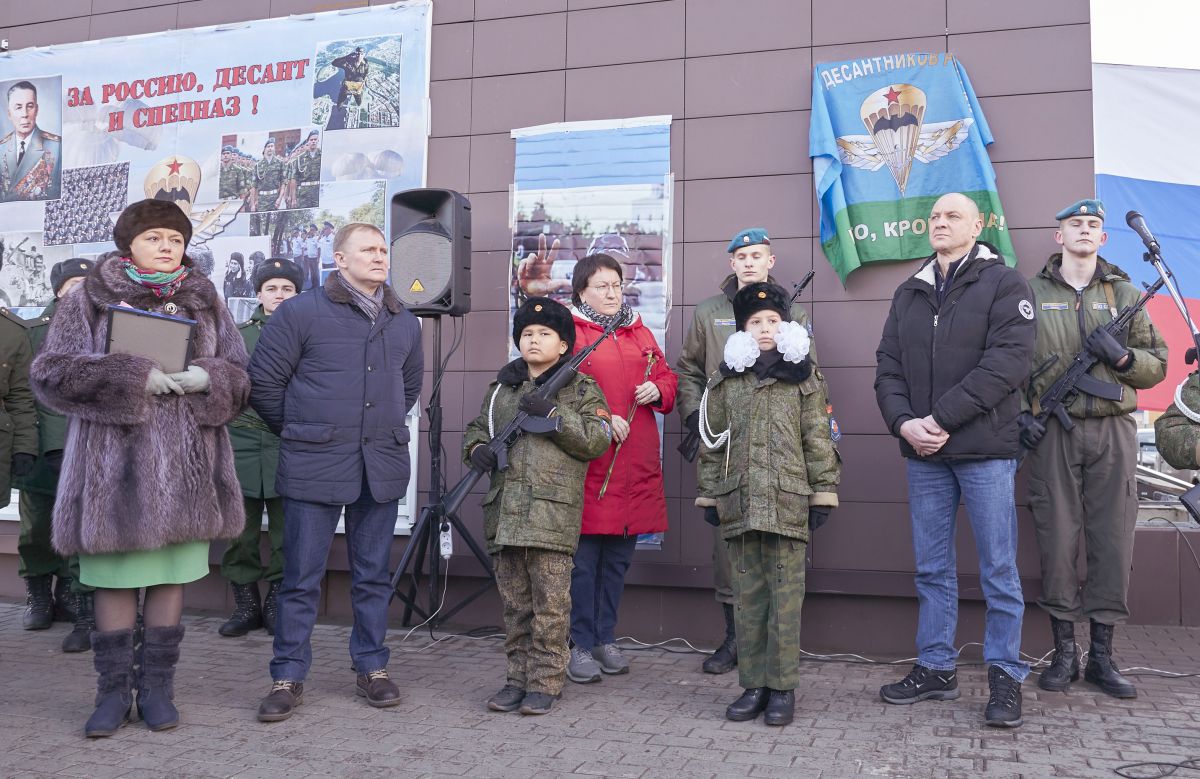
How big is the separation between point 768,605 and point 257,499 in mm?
2972

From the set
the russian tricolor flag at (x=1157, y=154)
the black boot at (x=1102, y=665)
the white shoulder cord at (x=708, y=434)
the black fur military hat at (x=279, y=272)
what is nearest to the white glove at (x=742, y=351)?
A: the white shoulder cord at (x=708, y=434)

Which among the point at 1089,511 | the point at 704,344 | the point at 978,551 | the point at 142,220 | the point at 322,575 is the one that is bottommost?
the point at 322,575

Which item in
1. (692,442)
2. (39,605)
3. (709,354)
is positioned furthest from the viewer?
A: (39,605)

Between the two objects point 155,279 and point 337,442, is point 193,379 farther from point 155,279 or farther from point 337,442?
point 337,442

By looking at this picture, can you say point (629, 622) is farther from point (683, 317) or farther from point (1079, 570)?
point (1079, 570)

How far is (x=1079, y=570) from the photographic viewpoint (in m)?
4.70

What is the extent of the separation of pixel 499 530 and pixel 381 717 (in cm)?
83

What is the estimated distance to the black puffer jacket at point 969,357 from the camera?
3762mm

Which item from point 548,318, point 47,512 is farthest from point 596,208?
point 47,512

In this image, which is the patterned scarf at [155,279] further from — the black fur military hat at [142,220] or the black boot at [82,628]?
the black boot at [82,628]

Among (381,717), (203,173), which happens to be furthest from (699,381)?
(203,173)

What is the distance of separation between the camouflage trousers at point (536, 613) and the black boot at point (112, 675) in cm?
141

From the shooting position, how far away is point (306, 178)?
616 centimetres

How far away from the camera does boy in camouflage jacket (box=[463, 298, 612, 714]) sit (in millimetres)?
3924
